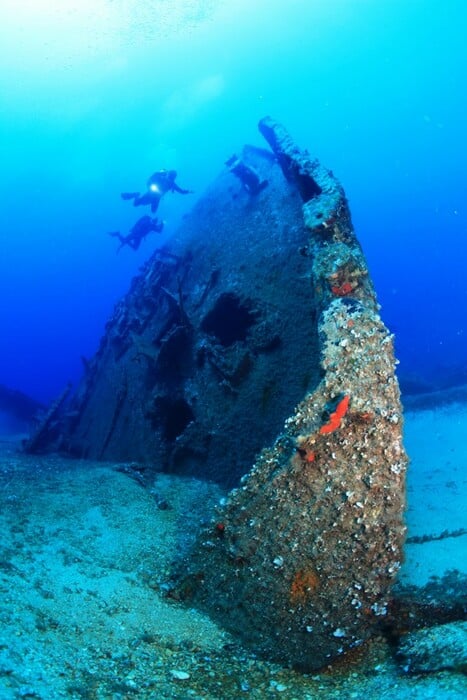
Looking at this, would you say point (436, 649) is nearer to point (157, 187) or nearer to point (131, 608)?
point (131, 608)

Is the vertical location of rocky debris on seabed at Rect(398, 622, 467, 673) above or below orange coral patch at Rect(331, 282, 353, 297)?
below

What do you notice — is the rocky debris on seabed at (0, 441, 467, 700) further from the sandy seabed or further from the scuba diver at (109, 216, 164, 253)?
the scuba diver at (109, 216, 164, 253)

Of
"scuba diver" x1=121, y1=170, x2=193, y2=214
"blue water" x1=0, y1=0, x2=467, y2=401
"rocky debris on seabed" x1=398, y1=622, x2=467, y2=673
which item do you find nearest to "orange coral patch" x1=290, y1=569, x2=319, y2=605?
"rocky debris on seabed" x1=398, y1=622, x2=467, y2=673

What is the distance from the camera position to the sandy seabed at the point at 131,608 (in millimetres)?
2096

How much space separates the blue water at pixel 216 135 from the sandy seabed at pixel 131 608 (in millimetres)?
56599

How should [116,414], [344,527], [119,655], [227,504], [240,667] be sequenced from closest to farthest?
[119,655] < [240,667] < [344,527] < [227,504] < [116,414]

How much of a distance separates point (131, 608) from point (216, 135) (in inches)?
4915

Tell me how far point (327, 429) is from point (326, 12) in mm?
134669

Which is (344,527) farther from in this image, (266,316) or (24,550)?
(266,316)

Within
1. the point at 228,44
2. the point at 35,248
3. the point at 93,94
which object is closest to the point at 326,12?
the point at 228,44

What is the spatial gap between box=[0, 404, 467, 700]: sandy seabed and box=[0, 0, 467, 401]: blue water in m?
56.6

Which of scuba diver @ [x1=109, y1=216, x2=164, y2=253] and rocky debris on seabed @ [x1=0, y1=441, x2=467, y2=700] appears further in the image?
scuba diver @ [x1=109, y1=216, x2=164, y2=253]

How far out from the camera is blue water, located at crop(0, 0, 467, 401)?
262ft

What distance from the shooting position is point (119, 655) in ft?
7.60
